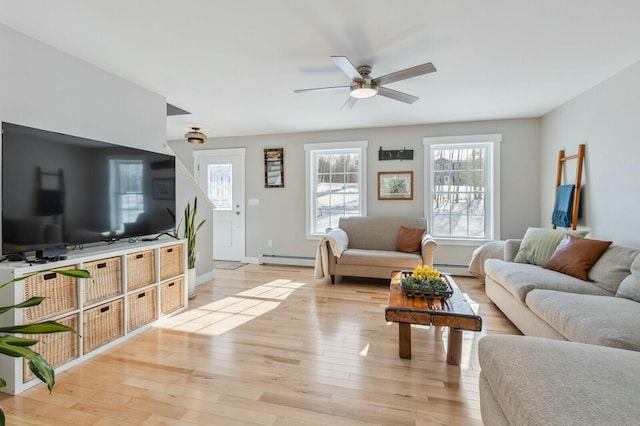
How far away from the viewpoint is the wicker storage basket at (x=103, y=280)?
2.26 metres

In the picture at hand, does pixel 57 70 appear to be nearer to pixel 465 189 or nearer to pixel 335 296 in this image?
pixel 335 296

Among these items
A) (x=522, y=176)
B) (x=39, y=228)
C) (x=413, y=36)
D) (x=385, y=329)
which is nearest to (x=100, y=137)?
(x=39, y=228)

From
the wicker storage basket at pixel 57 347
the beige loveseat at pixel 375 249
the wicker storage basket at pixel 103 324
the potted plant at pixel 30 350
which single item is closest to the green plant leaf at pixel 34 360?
the potted plant at pixel 30 350

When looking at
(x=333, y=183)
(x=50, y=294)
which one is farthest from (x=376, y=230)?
(x=50, y=294)

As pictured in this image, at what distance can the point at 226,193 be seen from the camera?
5.71 m

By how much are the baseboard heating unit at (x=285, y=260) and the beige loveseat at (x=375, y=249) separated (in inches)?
38.0

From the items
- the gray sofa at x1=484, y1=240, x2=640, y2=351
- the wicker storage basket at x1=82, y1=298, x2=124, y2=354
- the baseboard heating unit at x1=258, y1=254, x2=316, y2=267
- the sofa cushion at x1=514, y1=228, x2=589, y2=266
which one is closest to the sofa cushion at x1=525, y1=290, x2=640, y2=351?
the gray sofa at x1=484, y1=240, x2=640, y2=351

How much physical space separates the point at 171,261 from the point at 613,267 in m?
3.81

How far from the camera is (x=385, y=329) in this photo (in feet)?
8.97

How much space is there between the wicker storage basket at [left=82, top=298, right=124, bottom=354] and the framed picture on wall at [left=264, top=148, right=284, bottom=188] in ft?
10.7

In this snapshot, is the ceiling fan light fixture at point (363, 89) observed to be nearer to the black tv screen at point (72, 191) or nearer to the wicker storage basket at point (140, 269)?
the black tv screen at point (72, 191)

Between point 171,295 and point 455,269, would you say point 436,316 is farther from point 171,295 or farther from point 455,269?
point 455,269

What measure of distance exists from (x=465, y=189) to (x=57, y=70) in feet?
16.2

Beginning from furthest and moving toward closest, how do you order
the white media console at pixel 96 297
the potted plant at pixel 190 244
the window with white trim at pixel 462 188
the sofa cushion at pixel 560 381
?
the window with white trim at pixel 462 188
the potted plant at pixel 190 244
the white media console at pixel 96 297
the sofa cushion at pixel 560 381
